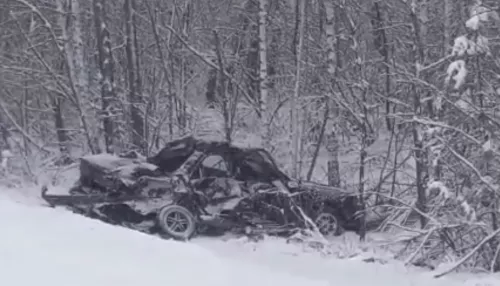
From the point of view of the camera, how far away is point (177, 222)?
10.8m

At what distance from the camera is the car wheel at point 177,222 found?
1063 centimetres

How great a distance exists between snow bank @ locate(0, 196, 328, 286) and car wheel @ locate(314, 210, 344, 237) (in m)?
5.80

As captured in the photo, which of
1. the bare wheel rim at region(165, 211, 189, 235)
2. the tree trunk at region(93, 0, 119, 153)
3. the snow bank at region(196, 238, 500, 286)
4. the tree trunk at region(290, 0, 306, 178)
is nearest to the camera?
the snow bank at region(196, 238, 500, 286)

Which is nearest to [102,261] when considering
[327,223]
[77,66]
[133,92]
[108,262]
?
[108,262]

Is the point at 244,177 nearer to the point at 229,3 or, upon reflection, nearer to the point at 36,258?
the point at 36,258

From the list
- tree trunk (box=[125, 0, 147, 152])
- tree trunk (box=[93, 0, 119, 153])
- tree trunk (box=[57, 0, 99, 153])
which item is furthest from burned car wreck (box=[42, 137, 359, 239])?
tree trunk (box=[125, 0, 147, 152])

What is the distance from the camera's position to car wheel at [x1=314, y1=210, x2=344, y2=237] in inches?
462

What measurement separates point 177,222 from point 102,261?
560 centimetres

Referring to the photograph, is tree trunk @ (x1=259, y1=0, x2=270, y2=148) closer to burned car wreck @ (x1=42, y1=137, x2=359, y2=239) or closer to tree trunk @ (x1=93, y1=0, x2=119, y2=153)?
tree trunk @ (x1=93, y1=0, x2=119, y2=153)

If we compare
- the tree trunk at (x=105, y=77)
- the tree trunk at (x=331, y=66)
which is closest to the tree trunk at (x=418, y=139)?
the tree trunk at (x=331, y=66)

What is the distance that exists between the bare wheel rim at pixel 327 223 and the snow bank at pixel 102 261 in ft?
19.0

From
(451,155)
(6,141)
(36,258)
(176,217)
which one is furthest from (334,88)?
(36,258)

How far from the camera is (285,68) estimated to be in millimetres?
19797

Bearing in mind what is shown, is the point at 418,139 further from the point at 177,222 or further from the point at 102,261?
the point at 102,261
